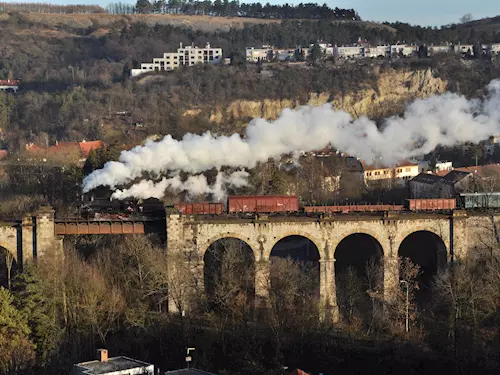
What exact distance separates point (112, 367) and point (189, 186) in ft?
98.9

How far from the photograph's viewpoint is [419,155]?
97.7 m

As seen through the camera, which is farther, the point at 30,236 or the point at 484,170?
the point at 484,170

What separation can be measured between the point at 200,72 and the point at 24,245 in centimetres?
7477

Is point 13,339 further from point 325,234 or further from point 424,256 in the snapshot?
point 424,256

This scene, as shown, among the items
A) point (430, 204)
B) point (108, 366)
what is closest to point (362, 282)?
point (430, 204)

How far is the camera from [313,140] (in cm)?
8412

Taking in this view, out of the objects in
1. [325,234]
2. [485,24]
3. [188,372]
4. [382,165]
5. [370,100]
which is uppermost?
[485,24]

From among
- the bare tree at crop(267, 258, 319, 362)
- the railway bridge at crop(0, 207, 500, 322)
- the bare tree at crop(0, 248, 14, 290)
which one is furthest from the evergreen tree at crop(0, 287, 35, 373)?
the bare tree at crop(267, 258, 319, 362)

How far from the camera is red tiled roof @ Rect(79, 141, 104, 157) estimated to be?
9707 cm

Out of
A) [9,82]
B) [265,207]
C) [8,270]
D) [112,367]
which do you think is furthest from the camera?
[9,82]

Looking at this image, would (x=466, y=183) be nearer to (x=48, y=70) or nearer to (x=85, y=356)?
(x=85, y=356)

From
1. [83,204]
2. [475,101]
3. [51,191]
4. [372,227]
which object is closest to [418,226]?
[372,227]

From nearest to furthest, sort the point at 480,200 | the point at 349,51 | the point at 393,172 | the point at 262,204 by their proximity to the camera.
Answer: the point at 262,204, the point at 480,200, the point at 393,172, the point at 349,51

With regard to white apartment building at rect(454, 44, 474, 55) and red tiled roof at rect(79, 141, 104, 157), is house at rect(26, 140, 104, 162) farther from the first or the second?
white apartment building at rect(454, 44, 474, 55)
